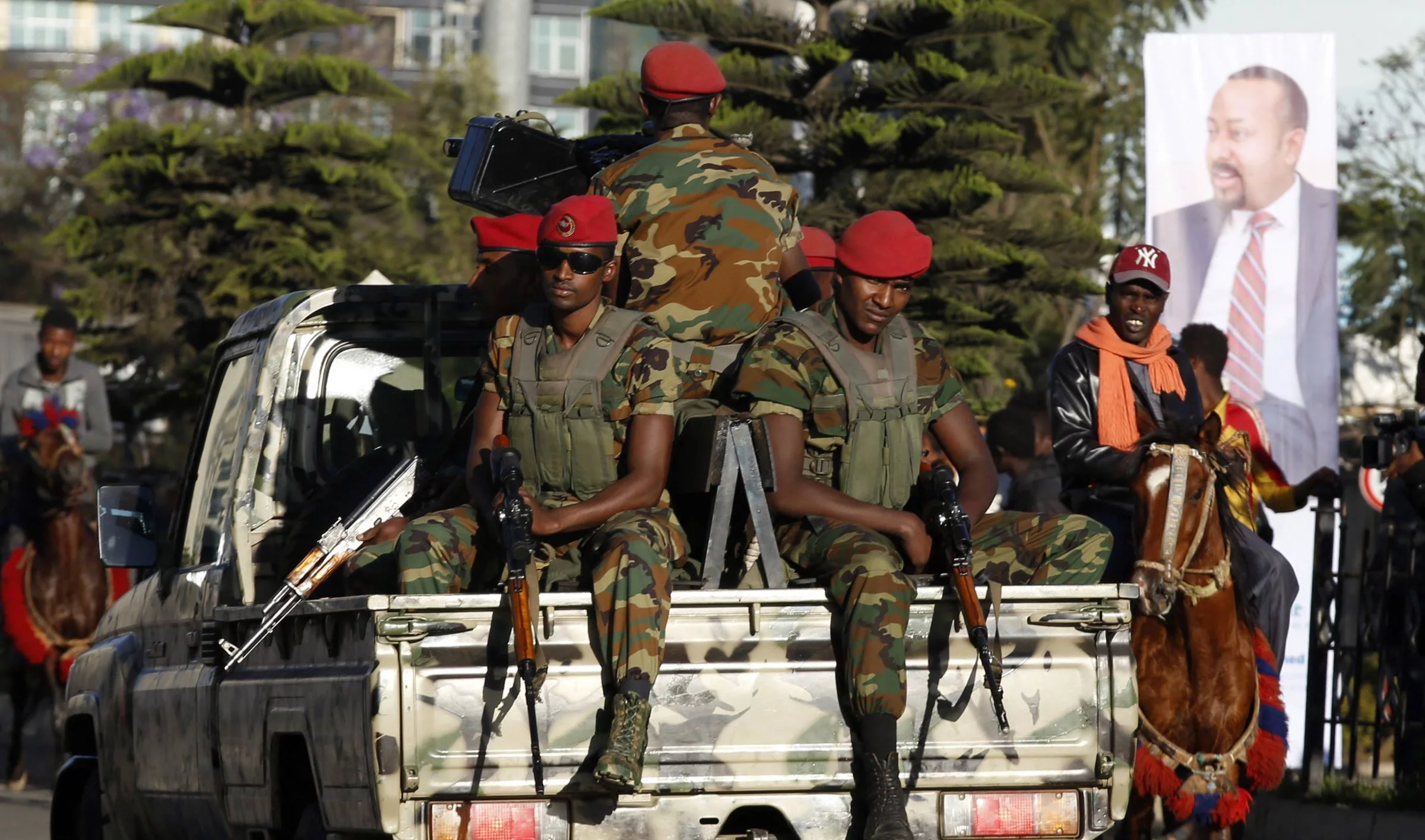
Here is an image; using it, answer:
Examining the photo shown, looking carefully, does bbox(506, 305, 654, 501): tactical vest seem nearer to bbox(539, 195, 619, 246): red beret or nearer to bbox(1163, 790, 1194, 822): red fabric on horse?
bbox(539, 195, 619, 246): red beret

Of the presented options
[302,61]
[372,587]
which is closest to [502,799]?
[372,587]

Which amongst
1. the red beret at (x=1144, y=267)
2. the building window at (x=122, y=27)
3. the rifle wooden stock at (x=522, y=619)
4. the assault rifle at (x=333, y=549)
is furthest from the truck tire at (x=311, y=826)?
the building window at (x=122, y=27)

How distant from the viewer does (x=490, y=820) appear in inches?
227

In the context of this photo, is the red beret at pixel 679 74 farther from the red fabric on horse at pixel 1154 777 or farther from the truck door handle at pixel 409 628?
the red fabric on horse at pixel 1154 777

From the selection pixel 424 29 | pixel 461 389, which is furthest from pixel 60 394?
pixel 424 29

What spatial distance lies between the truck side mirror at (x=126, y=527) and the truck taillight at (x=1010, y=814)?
312cm

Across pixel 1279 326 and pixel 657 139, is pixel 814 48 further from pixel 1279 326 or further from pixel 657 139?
pixel 657 139

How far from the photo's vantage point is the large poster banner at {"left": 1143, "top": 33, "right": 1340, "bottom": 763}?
12.8m

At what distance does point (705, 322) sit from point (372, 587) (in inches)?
55.4

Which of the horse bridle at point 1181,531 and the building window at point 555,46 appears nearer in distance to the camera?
→ the horse bridle at point 1181,531

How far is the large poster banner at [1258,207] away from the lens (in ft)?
42.0

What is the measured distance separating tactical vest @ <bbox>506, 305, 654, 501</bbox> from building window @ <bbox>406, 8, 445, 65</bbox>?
6450 cm

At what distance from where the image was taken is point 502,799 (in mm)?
5754

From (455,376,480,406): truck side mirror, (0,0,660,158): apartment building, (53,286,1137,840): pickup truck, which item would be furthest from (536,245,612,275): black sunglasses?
(0,0,660,158): apartment building
